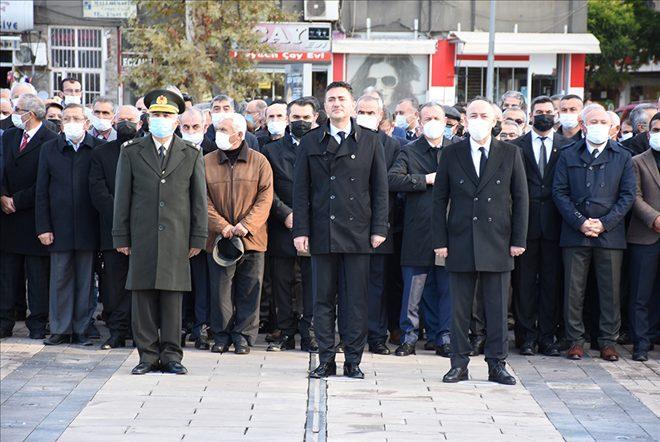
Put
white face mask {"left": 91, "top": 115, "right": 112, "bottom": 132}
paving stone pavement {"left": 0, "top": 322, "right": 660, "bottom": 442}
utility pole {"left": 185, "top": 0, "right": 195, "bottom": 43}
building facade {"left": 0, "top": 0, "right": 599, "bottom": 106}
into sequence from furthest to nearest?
1. building facade {"left": 0, "top": 0, "right": 599, "bottom": 106}
2. utility pole {"left": 185, "top": 0, "right": 195, "bottom": 43}
3. white face mask {"left": 91, "top": 115, "right": 112, "bottom": 132}
4. paving stone pavement {"left": 0, "top": 322, "right": 660, "bottom": 442}

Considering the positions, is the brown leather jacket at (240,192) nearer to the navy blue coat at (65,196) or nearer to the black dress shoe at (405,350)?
the navy blue coat at (65,196)

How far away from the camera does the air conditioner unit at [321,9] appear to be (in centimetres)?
3419

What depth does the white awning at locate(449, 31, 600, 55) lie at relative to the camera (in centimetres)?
3522

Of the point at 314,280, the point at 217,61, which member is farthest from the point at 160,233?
the point at 217,61

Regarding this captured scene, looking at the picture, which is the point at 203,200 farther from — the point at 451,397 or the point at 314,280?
the point at 451,397

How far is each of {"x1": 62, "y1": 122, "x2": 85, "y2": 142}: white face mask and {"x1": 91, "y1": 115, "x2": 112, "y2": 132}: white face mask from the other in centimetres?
60

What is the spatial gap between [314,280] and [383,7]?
2606 centimetres

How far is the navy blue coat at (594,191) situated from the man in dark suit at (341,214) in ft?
6.70

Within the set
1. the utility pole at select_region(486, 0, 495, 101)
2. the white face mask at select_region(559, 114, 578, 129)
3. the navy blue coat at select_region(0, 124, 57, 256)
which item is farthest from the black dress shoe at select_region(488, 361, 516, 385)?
the utility pole at select_region(486, 0, 495, 101)

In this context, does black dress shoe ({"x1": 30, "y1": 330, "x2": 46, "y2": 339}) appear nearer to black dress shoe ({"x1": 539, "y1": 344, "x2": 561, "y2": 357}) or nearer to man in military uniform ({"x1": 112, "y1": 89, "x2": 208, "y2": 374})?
man in military uniform ({"x1": 112, "y1": 89, "x2": 208, "y2": 374})

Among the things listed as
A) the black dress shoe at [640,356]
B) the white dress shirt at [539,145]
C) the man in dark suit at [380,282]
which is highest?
the white dress shirt at [539,145]

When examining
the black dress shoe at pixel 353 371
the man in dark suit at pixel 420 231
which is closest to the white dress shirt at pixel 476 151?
the man in dark suit at pixel 420 231

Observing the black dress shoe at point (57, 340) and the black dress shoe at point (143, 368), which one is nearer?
the black dress shoe at point (143, 368)

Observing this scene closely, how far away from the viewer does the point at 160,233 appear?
10336 millimetres
